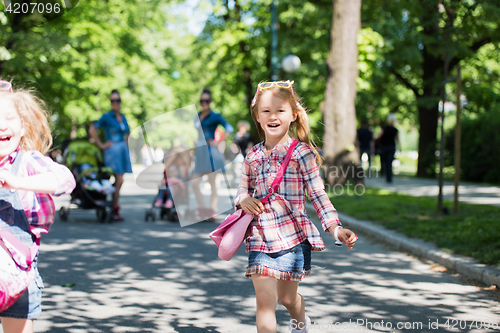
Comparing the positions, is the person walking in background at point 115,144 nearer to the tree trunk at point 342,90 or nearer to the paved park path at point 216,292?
the paved park path at point 216,292

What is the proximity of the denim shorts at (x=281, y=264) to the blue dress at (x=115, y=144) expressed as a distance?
23.4ft

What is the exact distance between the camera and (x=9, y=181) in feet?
7.61

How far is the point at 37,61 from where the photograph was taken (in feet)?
54.8

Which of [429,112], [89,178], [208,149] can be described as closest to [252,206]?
[208,149]

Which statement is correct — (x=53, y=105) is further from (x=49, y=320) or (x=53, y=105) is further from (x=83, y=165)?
(x=49, y=320)

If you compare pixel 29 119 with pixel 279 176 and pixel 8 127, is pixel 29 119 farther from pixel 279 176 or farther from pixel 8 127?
pixel 279 176

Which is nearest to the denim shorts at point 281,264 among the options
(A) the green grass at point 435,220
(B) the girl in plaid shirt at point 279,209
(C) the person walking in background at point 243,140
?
(B) the girl in plaid shirt at point 279,209

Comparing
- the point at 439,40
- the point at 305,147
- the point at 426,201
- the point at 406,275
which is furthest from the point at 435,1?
the point at 305,147

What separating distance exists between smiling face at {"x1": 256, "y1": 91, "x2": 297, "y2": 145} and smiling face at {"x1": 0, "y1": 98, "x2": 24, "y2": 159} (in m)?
1.27

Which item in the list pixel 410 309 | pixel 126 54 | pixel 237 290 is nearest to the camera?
pixel 410 309

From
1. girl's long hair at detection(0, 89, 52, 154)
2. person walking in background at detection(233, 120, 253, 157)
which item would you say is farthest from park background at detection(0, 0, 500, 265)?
girl's long hair at detection(0, 89, 52, 154)

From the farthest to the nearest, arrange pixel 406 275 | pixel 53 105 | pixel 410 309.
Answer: pixel 53 105 < pixel 406 275 < pixel 410 309

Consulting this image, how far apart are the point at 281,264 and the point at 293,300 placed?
362 mm

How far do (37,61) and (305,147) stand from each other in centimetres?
1557
